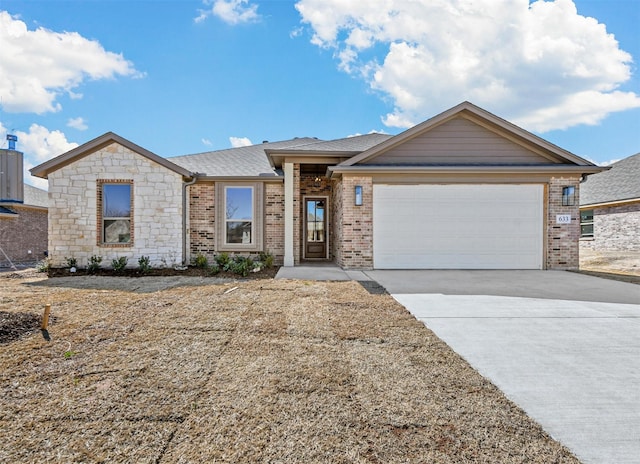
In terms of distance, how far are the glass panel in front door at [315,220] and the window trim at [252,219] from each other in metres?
2.59

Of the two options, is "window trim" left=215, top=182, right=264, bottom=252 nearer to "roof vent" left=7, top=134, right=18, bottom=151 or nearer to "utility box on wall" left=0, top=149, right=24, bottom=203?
"utility box on wall" left=0, top=149, right=24, bottom=203

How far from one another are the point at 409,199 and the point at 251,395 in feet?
25.2

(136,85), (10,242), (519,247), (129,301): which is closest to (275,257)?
(129,301)

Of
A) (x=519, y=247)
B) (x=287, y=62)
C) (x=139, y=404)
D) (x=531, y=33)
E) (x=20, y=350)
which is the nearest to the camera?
(x=139, y=404)

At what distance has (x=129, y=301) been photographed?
544cm

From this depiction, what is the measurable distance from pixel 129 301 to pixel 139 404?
3626 millimetres

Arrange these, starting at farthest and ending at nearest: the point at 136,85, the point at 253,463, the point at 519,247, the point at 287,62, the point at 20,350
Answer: the point at 287,62 → the point at 136,85 → the point at 519,247 → the point at 20,350 → the point at 253,463

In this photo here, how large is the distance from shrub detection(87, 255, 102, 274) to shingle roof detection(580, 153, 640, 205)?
1836cm

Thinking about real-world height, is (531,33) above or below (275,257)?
above

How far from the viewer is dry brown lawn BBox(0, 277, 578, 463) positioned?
1.85 meters

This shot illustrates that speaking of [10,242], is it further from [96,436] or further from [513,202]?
[513,202]

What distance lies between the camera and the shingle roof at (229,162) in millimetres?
10227

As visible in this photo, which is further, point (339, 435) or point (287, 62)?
point (287, 62)

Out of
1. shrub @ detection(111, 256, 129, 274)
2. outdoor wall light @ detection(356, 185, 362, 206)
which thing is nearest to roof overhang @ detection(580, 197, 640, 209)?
outdoor wall light @ detection(356, 185, 362, 206)
